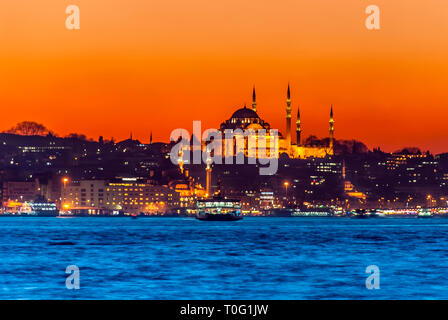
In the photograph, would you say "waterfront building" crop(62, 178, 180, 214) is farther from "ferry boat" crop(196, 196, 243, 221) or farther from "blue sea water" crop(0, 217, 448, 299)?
"blue sea water" crop(0, 217, 448, 299)

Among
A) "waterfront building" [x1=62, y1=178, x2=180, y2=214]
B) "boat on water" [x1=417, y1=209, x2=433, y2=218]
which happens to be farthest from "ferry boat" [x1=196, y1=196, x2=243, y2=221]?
"boat on water" [x1=417, y1=209, x2=433, y2=218]

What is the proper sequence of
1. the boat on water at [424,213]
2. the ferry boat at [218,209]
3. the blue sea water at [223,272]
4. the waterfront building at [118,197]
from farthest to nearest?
the waterfront building at [118,197]
the boat on water at [424,213]
the ferry boat at [218,209]
the blue sea water at [223,272]

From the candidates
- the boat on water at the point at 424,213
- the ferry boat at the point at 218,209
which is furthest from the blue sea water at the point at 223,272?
the boat on water at the point at 424,213

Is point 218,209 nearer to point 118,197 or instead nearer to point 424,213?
point 118,197

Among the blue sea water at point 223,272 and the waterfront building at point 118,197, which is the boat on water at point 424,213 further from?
the blue sea water at point 223,272

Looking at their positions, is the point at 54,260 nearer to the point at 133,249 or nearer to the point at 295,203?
the point at 133,249

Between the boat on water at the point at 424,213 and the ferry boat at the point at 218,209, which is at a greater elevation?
the ferry boat at the point at 218,209

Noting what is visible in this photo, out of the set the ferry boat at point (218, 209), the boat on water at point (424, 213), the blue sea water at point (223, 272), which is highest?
the ferry boat at point (218, 209)

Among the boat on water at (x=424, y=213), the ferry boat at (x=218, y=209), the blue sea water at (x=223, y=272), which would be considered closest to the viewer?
the blue sea water at (x=223, y=272)
